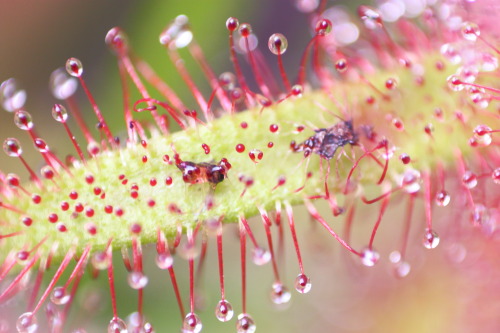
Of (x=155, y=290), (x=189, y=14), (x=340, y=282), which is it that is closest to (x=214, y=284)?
(x=155, y=290)

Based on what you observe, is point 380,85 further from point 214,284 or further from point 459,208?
point 214,284

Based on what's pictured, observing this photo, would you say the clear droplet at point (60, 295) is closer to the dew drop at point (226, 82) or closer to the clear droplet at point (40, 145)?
the clear droplet at point (40, 145)

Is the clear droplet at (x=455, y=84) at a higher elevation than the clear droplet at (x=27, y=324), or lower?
lower

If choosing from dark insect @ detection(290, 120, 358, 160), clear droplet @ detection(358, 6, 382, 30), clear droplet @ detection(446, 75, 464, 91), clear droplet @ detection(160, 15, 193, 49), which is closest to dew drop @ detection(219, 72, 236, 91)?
clear droplet @ detection(160, 15, 193, 49)

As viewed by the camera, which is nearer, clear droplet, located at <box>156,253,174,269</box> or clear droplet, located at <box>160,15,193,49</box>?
clear droplet, located at <box>156,253,174,269</box>

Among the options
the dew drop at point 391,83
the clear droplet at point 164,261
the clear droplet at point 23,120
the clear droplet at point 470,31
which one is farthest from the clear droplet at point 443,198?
the clear droplet at point 23,120

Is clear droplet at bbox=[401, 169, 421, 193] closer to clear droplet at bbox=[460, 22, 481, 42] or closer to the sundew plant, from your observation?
the sundew plant

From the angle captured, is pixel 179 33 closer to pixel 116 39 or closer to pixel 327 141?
pixel 116 39
